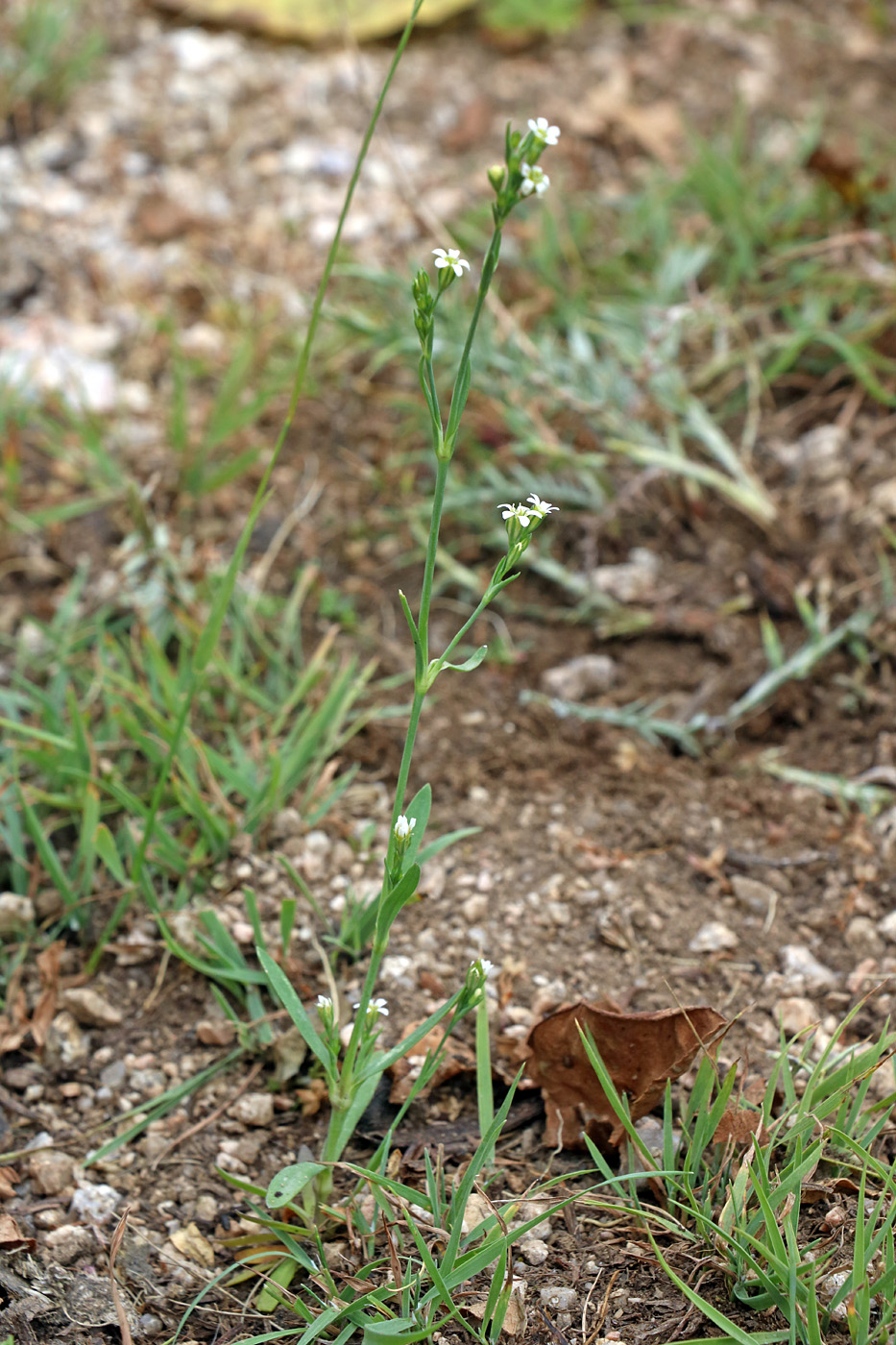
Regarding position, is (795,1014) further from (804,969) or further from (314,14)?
(314,14)

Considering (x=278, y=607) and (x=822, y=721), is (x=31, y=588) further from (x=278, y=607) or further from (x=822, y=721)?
(x=822, y=721)

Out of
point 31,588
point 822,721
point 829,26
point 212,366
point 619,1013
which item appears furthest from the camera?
point 829,26

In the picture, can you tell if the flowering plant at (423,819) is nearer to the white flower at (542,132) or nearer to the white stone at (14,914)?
the white flower at (542,132)

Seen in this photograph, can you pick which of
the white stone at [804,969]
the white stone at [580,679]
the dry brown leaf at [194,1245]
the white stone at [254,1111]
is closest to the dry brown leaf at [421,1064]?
the white stone at [254,1111]

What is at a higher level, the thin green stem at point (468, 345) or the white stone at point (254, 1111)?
the thin green stem at point (468, 345)

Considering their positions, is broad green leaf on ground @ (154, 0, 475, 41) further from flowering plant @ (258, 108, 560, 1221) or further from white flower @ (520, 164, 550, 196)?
white flower @ (520, 164, 550, 196)

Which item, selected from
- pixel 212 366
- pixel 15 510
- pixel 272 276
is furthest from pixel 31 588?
pixel 272 276

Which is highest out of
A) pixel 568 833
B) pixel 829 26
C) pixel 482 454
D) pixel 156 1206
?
pixel 829 26

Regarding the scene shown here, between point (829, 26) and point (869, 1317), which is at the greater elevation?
point (829, 26)
